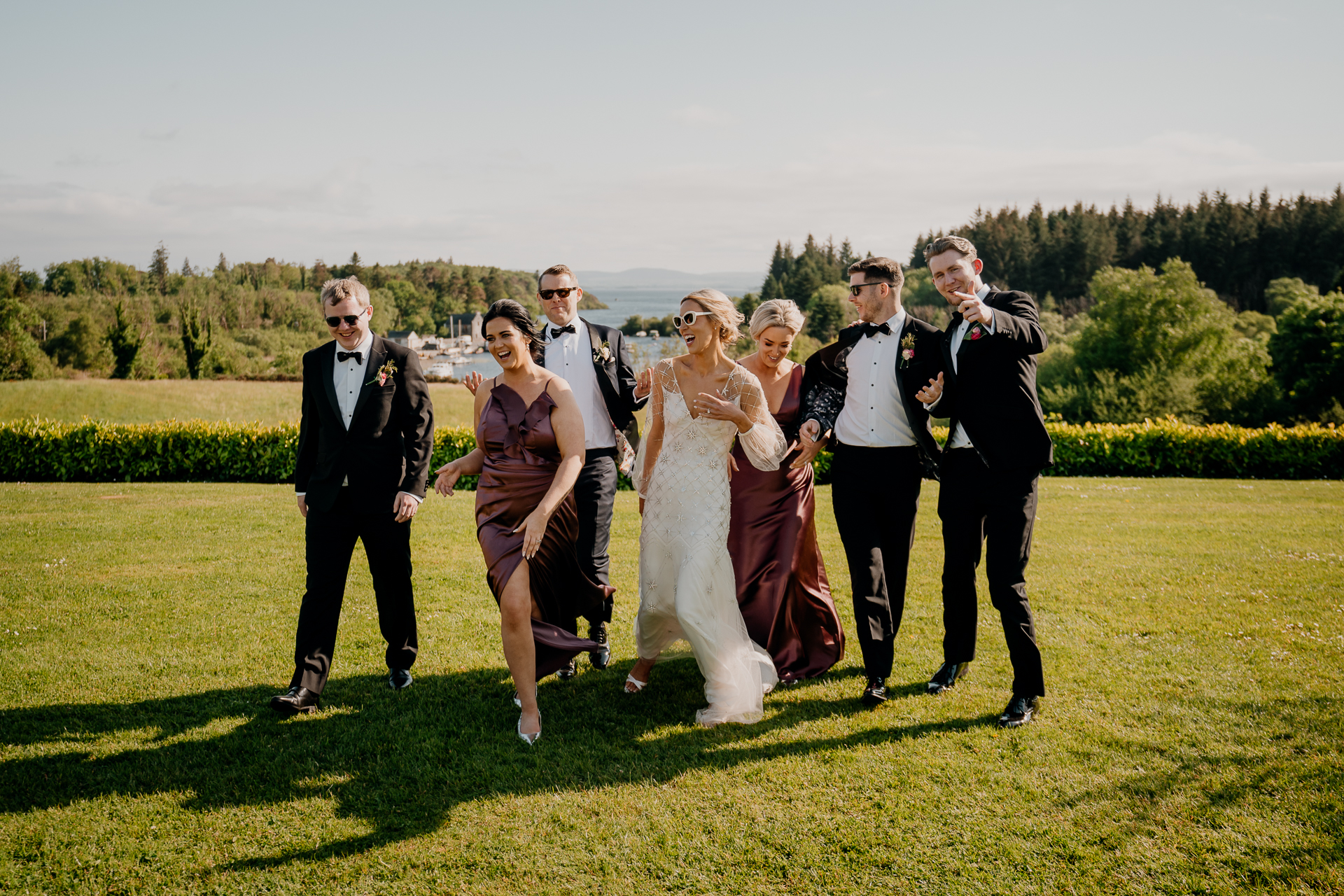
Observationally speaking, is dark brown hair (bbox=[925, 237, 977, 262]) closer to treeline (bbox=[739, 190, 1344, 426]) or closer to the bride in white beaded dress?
the bride in white beaded dress

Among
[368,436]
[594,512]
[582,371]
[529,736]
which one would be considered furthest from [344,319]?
[529,736]

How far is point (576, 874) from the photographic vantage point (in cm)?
335

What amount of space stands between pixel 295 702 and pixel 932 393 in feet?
13.9

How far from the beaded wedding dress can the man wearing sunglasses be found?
27.9 inches

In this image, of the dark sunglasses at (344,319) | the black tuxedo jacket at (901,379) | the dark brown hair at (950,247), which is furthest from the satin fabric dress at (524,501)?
the dark brown hair at (950,247)

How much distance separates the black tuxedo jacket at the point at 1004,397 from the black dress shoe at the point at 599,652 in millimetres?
2814

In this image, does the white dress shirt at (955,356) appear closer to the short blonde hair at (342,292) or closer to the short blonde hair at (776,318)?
the short blonde hair at (776,318)

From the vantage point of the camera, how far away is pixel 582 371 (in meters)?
6.09

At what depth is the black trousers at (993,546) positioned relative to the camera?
4.79 m

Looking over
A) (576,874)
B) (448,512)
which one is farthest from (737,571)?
(448,512)

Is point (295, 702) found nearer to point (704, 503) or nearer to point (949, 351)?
point (704, 503)

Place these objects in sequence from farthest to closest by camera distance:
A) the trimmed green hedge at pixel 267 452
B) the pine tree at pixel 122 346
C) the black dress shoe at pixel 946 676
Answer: the pine tree at pixel 122 346 < the trimmed green hedge at pixel 267 452 < the black dress shoe at pixel 946 676

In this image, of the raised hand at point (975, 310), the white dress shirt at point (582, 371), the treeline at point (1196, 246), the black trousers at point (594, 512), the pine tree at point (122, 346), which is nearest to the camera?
the raised hand at point (975, 310)

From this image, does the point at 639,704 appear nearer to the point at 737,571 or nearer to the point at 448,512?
the point at 737,571
